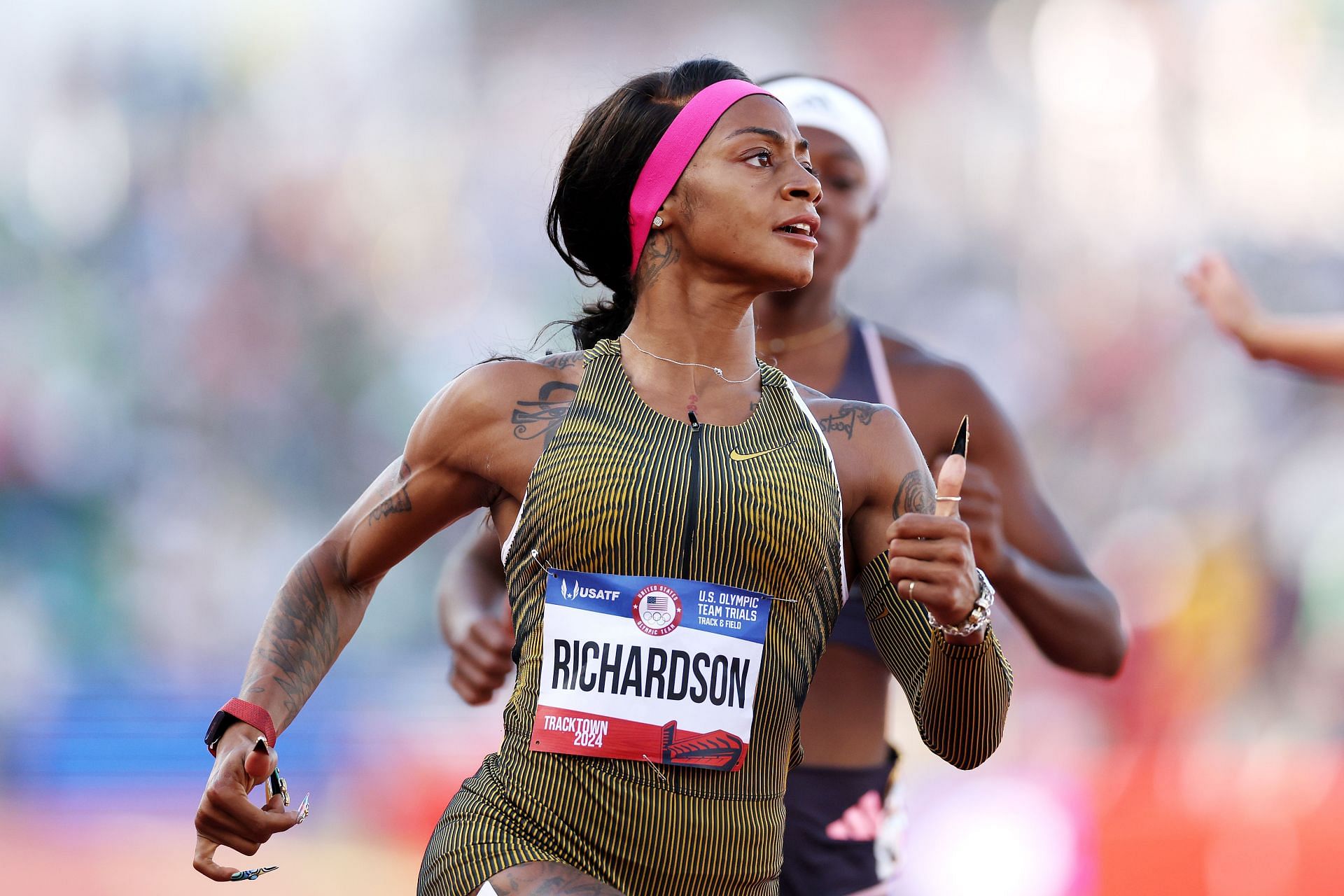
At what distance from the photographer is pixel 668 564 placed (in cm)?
215

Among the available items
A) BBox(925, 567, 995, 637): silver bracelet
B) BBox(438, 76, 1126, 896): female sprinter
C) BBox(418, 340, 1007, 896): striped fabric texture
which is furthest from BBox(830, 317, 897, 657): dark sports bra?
BBox(925, 567, 995, 637): silver bracelet

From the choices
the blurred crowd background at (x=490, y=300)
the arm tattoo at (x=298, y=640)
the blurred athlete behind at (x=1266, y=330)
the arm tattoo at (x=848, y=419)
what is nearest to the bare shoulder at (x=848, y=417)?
the arm tattoo at (x=848, y=419)

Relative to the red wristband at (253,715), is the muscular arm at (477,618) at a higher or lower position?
higher

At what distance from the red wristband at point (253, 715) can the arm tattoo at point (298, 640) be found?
0.05 meters

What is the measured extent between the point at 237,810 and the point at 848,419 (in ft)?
3.56

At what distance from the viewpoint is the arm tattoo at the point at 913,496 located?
2.29m

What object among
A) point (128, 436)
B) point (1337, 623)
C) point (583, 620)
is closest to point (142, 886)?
point (128, 436)

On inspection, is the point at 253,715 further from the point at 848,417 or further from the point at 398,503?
the point at 848,417

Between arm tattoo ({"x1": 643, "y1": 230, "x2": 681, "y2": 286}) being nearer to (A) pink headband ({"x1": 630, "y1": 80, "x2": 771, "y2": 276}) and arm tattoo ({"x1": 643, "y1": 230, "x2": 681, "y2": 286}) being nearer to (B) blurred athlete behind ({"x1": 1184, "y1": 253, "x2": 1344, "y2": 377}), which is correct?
(A) pink headband ({"x1": 630, "y1": 80, "x2": 771, "y2": 276})

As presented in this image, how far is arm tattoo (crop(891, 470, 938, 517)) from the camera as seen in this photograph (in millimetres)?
2285

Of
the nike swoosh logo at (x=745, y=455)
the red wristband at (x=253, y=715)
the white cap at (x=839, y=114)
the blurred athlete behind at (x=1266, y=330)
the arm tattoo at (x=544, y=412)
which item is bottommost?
the red wristband at (x=253, y=715)

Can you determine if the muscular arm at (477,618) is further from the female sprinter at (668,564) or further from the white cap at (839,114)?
the white cap at (839,114)

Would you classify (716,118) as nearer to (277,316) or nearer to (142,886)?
(142,886)

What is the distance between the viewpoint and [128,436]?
805cm
